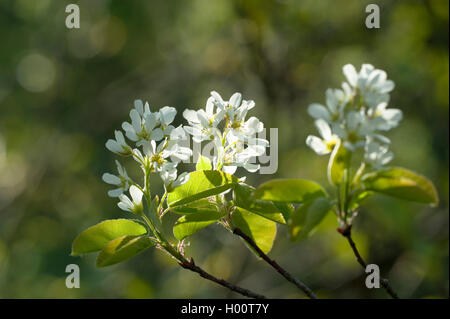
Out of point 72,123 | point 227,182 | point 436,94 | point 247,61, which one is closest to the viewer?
point 227,182

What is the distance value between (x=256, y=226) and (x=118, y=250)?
0.87 ft

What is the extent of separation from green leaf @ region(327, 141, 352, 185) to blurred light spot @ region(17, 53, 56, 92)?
3500mm

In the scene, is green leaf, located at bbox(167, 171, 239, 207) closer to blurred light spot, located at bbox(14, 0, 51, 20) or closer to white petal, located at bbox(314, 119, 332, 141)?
white petal, located at bbox(314, 119, 332, 141)

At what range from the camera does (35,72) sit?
3.88 metres

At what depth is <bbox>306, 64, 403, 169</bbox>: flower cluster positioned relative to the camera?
2.39 ft

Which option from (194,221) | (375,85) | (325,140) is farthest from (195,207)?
(375,85)

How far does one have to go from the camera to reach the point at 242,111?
879mm

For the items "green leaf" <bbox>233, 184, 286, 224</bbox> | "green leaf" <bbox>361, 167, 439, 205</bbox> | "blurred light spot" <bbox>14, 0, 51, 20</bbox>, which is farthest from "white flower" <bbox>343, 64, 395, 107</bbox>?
"blurred light spot" <bbox>14, 0, 51, 20</bbox>
